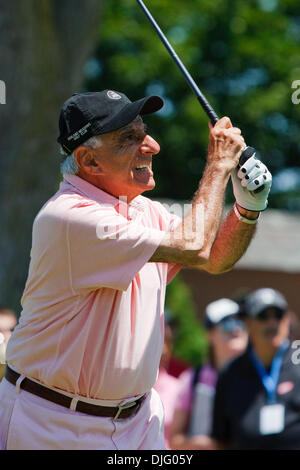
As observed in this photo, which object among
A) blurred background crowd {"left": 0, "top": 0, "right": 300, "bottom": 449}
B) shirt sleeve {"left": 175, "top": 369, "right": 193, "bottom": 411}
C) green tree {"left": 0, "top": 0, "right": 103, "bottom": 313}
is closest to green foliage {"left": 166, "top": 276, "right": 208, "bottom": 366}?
blurred background crowd {"left": 0, "top": 0, "right": 300, "bottom": 449}

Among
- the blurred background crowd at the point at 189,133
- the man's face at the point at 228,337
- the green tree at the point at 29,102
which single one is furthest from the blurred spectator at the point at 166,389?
the green tree at the point at 29,102

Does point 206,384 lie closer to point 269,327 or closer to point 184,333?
point 269,327

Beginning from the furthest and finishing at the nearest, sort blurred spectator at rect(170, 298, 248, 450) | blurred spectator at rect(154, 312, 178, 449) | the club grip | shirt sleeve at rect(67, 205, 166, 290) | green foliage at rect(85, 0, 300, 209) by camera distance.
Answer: green foliage at rect(85, 0, 300, 209)
blurred spectator at rect(154, 312, 178, 449)
blurred spectator at rect(170, 298, 248, 450)
the club grip
shirt sleeve at rect(67, 205, 166, 290)

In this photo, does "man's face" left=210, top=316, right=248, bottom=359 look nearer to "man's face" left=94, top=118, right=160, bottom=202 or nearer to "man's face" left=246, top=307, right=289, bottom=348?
"man's face" left=246, top=307, right=289, bottom=348

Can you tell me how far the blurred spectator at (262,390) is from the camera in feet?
16.5

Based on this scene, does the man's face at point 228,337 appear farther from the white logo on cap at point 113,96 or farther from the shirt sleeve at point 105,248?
the shirt sleeve at point 105,248

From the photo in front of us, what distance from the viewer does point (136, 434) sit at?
135 inches

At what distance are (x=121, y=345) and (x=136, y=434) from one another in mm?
451

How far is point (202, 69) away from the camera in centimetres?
2364

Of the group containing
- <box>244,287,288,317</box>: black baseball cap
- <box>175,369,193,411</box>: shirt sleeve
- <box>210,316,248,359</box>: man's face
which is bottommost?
<box>210,316,248,359</box>: man's face

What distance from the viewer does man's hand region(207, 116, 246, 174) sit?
3.34m

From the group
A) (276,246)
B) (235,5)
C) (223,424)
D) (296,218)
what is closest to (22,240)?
(223,424)

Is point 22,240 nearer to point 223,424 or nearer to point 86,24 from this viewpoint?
point 86,24

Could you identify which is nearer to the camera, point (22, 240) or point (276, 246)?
point (22, 240)
